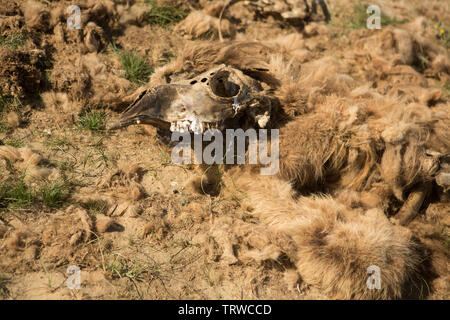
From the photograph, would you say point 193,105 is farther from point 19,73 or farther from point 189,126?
point 19,73

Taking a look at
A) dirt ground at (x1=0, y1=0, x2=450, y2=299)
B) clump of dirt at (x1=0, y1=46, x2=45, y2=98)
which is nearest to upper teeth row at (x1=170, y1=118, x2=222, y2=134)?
dirt ground at (x1=0, y1=0, x2=450, y2=299)

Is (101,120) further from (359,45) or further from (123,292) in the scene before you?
(359,45)

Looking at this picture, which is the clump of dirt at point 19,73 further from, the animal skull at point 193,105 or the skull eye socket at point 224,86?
the skull eye socket at point 224,86

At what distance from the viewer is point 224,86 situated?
2.82 m

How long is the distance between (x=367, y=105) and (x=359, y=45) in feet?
4.41

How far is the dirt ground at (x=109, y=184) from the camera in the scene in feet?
7.75

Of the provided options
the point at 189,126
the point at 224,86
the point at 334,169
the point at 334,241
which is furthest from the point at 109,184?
the point at 334,169

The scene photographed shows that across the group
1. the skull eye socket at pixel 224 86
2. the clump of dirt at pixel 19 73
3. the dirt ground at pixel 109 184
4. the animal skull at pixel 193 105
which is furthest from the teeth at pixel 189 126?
the clump of dirt at pixel 19 73

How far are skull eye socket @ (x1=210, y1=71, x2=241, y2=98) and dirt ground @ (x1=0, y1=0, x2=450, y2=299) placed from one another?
1.86 ft

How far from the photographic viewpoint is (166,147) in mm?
2994

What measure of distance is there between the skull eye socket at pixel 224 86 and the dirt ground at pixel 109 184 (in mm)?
567

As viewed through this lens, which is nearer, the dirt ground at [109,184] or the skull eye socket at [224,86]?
the dirt ground at [109,184]

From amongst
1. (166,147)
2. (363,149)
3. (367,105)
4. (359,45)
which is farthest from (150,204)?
(359,45)

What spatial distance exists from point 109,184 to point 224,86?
0.97 metres
